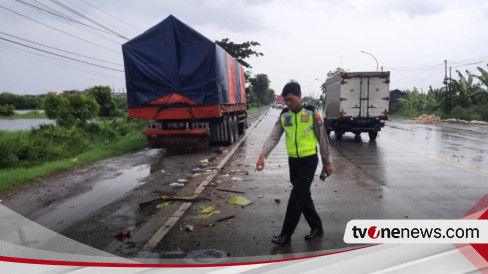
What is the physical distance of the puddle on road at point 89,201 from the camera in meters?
5.36

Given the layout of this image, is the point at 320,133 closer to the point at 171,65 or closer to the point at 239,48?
the point at 171,65

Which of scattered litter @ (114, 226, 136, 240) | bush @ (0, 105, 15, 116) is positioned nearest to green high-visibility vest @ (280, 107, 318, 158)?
scattered litter @ (114, 226, 136, 240)

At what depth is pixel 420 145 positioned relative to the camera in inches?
553

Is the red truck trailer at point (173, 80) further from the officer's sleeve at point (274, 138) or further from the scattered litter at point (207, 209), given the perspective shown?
the officer's sleeve at point (274, 138)

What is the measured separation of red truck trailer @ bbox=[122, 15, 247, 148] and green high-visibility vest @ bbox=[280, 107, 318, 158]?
27.0 ft

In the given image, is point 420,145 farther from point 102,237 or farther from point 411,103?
point 411,103

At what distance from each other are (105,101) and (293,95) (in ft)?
136

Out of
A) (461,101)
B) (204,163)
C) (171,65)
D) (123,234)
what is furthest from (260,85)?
(123,234)

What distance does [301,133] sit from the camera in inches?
163

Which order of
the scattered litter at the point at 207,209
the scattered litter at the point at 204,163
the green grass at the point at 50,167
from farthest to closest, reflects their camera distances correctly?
the scattered litter at the point at 204,163
the green grass at the point at 50,167
the scattered litter at the point at 207,209

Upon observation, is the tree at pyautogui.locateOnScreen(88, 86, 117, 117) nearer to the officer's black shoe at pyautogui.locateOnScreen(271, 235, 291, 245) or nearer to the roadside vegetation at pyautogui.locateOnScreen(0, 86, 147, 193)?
the roadside vegetation at pyautogui.locateOnScreen(0, 86, 147, 193)

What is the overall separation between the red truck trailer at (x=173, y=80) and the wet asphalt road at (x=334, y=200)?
252cm

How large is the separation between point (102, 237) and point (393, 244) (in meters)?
3.40

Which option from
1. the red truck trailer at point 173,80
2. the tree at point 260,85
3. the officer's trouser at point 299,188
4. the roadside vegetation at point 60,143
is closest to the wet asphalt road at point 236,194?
the officer's trouser at point 299,188
